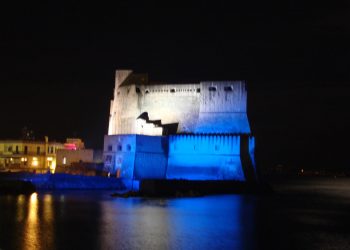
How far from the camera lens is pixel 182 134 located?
5028 cm

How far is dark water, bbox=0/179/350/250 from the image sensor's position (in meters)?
26.9

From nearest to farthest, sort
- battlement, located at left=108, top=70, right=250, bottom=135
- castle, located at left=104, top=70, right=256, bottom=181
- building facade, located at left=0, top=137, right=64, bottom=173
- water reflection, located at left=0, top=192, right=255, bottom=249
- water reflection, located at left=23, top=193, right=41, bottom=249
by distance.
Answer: water reflection, located at left=23, top=193, right=41, bottom=249, water reflection, located at left=0, top=192, right=255, bottom=249, castle, located at left=104, top=70, right=256, bottom=181, battlement, located at left=108, top=70, right=250, bottom=135, building facade, located at left=0, top=137, right=64, bottom=173

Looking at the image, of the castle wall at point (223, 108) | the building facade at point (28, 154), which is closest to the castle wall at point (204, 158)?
the castle wall at point (223, 108)

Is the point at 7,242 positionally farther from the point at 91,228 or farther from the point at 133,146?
the point at 133,146

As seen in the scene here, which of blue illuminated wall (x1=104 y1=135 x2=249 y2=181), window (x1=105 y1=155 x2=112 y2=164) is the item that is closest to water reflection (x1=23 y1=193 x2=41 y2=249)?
blue illuminated wall (x1=104 y1=135 x2=249 y2=181)

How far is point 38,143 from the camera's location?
205 ft

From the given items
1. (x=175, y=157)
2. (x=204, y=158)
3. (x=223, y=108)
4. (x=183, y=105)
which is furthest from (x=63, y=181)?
(x=223, y=108)

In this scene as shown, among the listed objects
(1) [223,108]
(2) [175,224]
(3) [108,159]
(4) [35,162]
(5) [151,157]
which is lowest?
(2) [175,224]

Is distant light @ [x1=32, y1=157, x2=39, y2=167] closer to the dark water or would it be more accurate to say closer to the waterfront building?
the waterfront building

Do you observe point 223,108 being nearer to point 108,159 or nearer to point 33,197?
point 108,159

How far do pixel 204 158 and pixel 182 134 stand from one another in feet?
7.72

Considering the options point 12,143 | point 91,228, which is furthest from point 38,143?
point 91,228

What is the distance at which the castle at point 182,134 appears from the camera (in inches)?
1928

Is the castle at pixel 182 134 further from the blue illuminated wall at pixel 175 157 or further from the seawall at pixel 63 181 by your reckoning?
the seawall at pixel 63 181
